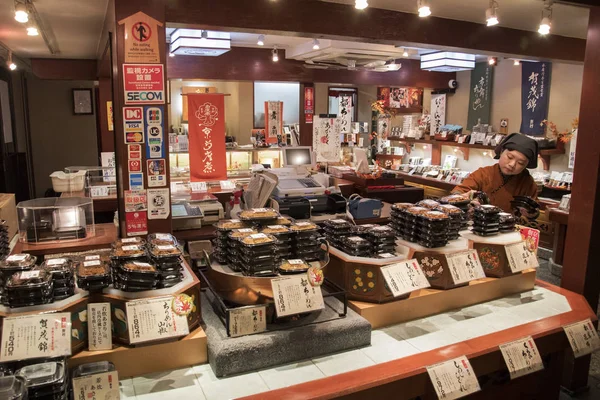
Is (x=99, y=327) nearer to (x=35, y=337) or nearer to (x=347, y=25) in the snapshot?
(x=35, y=337)

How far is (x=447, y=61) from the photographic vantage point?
275 inches

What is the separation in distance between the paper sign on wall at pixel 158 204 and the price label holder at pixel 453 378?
6.37 feet

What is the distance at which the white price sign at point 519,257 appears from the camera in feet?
8.37

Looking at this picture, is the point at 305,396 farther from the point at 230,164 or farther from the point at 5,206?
the point at 230,164

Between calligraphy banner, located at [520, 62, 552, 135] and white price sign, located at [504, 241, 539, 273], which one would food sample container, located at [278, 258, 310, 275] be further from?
calligraphy banner, located at [520, 62, 552, 135]

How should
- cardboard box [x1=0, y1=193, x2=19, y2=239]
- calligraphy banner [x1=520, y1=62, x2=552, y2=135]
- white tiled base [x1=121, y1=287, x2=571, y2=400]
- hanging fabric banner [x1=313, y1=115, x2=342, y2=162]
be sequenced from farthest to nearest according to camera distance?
hanging fabric banner [x1=313, y1=115, x2=342, y2=162] < calligraphy banner [x1=520, y1=62, x2=552, y2=135] < cardboard box [x1=0, y1=193, x2=19, y2=239] < white tiled base [x1=121, y1=287, x2=571, y2=400]

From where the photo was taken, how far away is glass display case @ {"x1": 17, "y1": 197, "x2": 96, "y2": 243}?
3184 mm

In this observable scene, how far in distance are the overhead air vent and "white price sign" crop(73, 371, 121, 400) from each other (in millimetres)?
6653

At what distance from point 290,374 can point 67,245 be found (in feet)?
6.64

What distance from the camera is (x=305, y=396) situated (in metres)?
1.66

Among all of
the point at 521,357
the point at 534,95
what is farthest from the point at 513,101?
the point at 521,357

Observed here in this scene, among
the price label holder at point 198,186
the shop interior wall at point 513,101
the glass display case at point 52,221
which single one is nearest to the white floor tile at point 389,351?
the glass display case at point 52,221

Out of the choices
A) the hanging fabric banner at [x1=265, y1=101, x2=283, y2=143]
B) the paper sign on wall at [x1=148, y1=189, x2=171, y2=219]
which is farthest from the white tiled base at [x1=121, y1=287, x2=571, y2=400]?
the hanging fabric banner at [x1=265, y1=101, x2=283, y2=143]

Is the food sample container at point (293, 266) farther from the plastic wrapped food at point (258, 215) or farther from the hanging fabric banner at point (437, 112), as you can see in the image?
the hanging fabric banner at point (437, 112)
